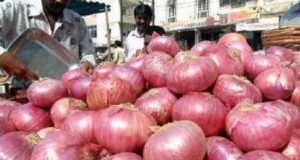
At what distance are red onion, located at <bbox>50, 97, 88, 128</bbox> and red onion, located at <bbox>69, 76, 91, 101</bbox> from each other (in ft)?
0.19

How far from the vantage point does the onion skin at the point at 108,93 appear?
4.71 ft

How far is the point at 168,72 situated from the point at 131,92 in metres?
0.16

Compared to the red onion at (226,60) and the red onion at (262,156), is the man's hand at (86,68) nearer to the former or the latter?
the red onion at (226,60)

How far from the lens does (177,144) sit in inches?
43.6

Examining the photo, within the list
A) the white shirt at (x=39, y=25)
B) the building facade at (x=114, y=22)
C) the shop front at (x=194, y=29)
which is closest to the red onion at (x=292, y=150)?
the white shirt at (x=39, y=25)

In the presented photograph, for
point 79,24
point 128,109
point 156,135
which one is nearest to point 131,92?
point 128,109

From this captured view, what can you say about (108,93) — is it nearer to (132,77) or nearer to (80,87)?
(132,77)

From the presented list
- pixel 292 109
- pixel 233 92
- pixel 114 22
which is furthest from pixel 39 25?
pixel 114 22

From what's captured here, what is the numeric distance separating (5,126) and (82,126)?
1.33ft

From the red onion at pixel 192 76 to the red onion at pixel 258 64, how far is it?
0.24 meters

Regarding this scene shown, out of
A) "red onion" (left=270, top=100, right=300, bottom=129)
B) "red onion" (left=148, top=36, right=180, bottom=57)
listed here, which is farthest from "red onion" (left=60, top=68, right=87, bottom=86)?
"red onion" (left=270, top=100, right=300, bottom=129)

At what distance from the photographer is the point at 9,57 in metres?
2.25

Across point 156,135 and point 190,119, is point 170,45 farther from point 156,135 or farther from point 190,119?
point 156,135

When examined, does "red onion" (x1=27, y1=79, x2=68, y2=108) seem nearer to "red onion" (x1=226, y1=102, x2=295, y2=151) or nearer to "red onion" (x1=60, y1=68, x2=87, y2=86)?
"red onion" (x1=60, y1=68, x2=87, y2=86)
